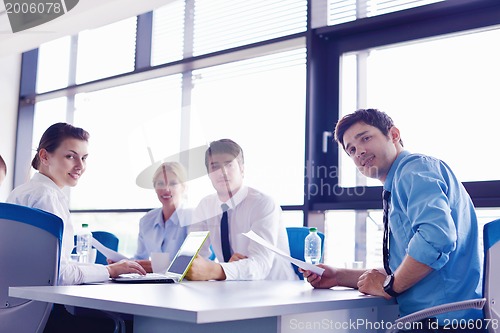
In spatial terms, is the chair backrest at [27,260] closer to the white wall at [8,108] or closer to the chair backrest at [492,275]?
the chair backrest at [492,275]

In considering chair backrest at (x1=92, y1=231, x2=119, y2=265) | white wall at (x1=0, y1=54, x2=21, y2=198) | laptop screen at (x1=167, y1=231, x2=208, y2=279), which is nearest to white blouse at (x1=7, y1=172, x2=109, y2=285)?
laptop screen at (x1=167, y1=231, x2=208, y2=279)

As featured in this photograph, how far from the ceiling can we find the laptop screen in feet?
8.99

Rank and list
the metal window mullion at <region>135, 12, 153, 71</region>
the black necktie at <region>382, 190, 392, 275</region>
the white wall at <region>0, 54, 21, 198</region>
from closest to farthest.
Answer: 1. the black necktie at <region>382, 190, 392, 275</region>
2. the metal window mullion at <region>135, 12, 153, 71</region>
3. the white wall at <region>0, 54, 21, 198</region>

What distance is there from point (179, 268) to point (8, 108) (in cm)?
484

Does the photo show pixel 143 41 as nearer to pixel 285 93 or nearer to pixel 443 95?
pixel 285 93

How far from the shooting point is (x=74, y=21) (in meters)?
5.36

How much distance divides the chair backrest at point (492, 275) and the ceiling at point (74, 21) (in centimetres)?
369

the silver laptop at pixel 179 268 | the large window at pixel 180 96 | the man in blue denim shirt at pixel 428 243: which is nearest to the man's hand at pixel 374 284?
the man in blue denim shirt at pixel 428 243

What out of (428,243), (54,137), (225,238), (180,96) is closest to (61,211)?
(54,137)

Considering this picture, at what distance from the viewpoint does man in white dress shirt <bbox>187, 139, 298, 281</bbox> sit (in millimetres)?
2926

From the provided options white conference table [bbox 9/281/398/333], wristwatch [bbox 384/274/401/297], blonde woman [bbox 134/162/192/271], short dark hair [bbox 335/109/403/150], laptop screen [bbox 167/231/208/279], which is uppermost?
short dark hair [bbox 335/109/403/150]

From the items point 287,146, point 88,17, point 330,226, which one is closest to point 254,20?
point 287,146

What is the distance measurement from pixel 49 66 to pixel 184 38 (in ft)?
7.01

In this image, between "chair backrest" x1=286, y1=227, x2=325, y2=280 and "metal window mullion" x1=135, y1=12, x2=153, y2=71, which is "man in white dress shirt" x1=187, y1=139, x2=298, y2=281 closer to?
"chair backrest" x1=286, y1=227, x2=325, y2=280
